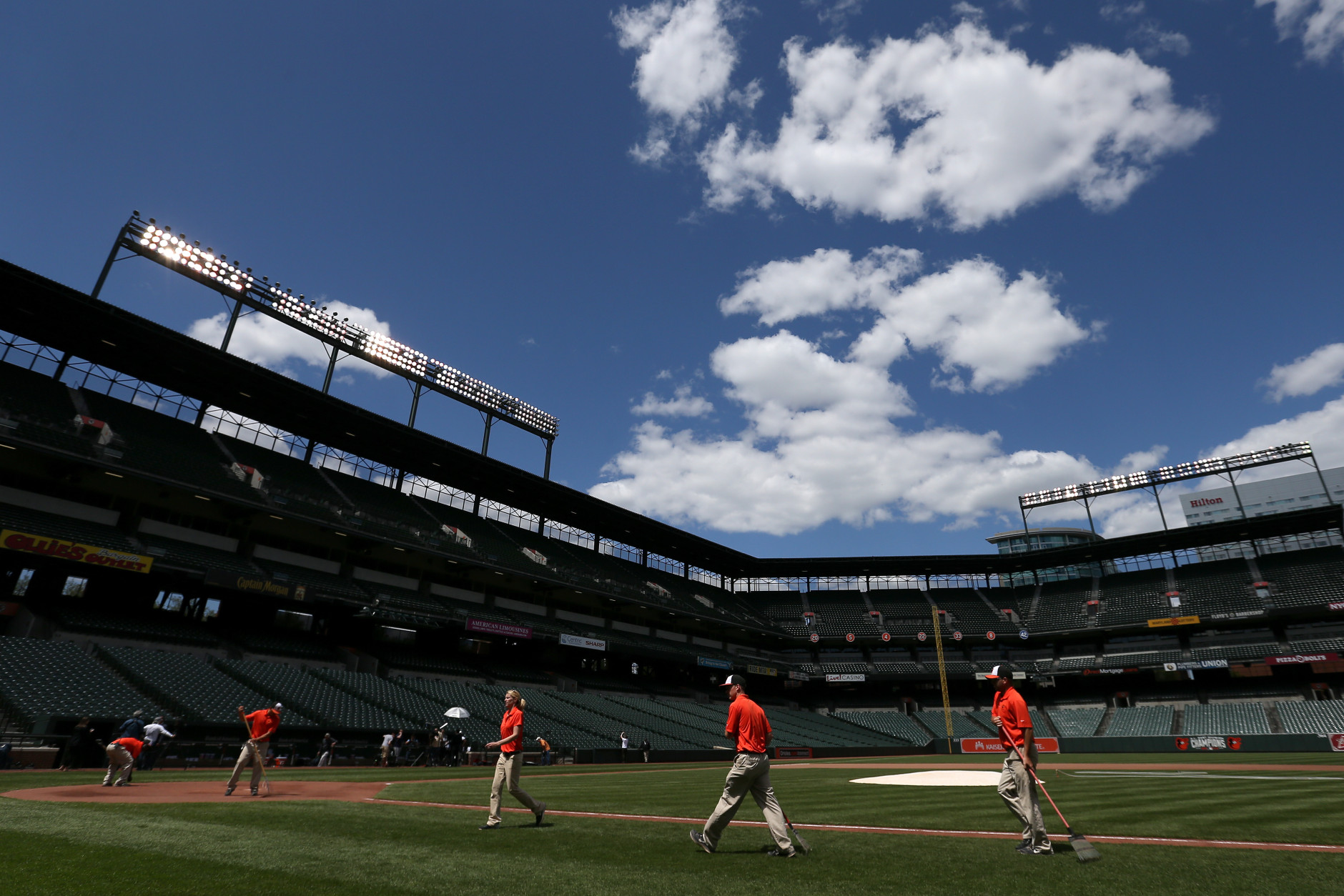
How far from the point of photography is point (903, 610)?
70125 mm

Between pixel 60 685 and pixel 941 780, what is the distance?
28675 millimetres

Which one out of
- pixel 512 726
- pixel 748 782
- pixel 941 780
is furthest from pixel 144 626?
pixel 748 782

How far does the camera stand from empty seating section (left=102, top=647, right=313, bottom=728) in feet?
79.9

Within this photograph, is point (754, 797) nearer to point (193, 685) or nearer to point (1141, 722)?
point (193, 685)

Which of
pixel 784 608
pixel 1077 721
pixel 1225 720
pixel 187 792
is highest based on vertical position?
pixel 784 608

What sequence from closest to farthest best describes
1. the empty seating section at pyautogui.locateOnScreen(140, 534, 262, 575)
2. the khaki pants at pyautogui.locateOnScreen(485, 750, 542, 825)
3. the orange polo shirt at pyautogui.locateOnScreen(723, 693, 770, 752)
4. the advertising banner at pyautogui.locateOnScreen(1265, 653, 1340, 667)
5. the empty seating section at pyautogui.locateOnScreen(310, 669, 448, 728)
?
the orange polo shirt at pyautogui.locateOnScreen(723, 693, 770, 752) → the khaki pants at pyautogui.locateOnScreen(485, 750, 542, 825) → the empty seating section at pyautogui.locateOnScreen(140, 534, 262, 575) → the empty seating section at pyautogui.locateOnScreen(310, 669, 448, 728) → the advertising banner at pyautogui.locateOnScreen(1265, 653, 1340, 667)

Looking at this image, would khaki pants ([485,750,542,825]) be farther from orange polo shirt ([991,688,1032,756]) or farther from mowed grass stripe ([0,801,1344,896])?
orange polo shirt ([991,688,1032,756])

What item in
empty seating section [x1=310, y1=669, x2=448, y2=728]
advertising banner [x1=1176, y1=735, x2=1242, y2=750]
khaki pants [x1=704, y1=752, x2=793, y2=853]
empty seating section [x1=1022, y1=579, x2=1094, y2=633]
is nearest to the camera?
khaki pants [x1=704, y1=752, x2=793, y2=853]

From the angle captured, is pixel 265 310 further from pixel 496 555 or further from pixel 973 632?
pixel 973 632

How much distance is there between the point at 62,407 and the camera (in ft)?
106

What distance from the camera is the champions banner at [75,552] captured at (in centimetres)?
2553

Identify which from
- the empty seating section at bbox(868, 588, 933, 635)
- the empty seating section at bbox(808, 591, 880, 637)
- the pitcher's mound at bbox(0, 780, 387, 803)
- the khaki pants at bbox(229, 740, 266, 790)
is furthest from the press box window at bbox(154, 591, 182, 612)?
the empty seating section at bbox(868, 588, 933, 635)

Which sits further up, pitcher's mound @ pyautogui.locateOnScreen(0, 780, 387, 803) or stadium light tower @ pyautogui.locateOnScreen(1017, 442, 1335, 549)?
stadium light tower @ pyautogui.locateOnScreen(1017, 442, 1335, 549)

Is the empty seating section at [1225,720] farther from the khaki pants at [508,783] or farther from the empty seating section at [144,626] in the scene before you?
the empty seating section at [144,626]
